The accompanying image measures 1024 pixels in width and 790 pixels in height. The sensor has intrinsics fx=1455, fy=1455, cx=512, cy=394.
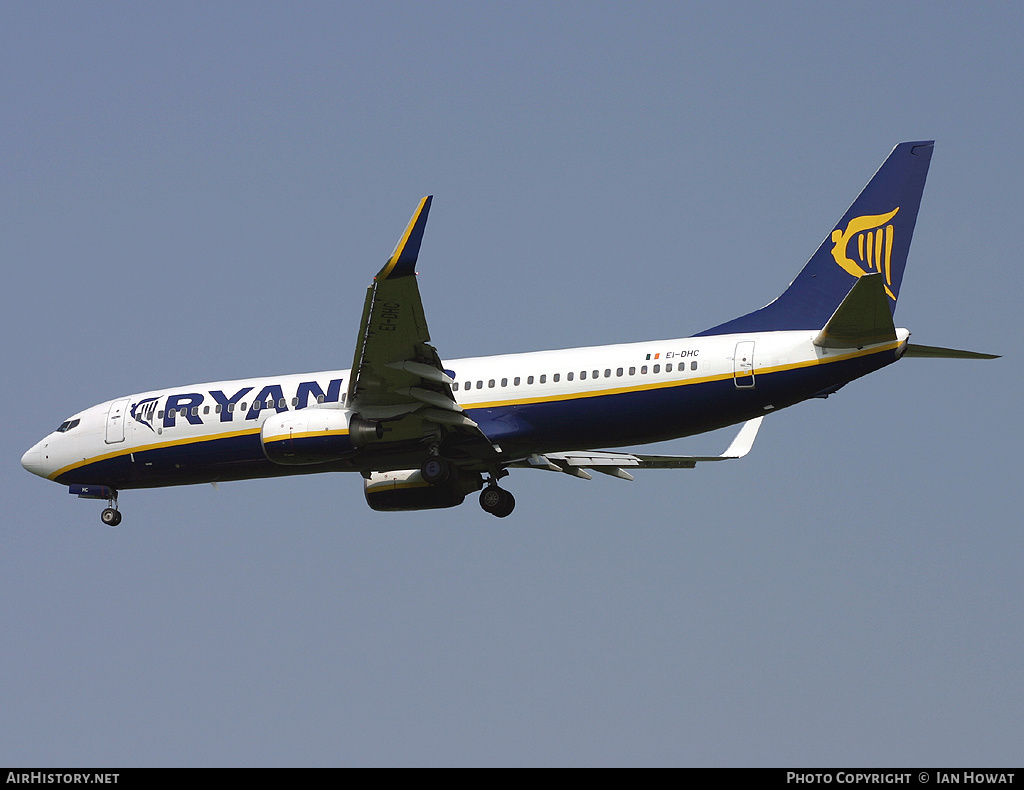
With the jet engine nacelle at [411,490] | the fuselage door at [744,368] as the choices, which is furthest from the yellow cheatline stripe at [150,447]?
the fuselage door at [744,368]

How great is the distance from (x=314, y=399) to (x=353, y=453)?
227 cm

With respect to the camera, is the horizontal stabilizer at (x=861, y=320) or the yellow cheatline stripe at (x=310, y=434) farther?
the yellow cheatline stripe at (x=310, y=434)

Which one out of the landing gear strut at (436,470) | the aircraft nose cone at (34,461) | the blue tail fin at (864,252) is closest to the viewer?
the blue tail fin at (864,252)

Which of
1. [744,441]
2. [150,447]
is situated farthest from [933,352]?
[150,447]

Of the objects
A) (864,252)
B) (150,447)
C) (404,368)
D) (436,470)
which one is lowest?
(436,470)

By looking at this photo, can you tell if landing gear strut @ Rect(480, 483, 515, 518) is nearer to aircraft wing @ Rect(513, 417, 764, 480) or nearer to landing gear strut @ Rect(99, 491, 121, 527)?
aircraft wing @ Rect(513, 417, 764, 480)

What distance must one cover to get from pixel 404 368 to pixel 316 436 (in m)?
2.80

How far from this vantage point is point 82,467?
3803 cm

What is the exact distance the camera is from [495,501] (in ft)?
123

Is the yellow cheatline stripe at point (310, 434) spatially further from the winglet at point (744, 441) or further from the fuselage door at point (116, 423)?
the winglet at point (744, 441)

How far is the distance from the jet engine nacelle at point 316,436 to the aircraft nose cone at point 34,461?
876 cm

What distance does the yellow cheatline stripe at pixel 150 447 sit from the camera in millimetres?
35906

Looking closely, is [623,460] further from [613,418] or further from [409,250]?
[409,250]

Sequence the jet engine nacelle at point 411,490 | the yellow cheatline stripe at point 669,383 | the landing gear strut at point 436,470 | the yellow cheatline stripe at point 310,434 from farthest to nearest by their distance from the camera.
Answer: the jet engine nacelle at point 411,490
the landing gear strut at point 436,470
the yellow cheatline stripe at point 310,434
the yellow cheatline stripe at point 669,383
